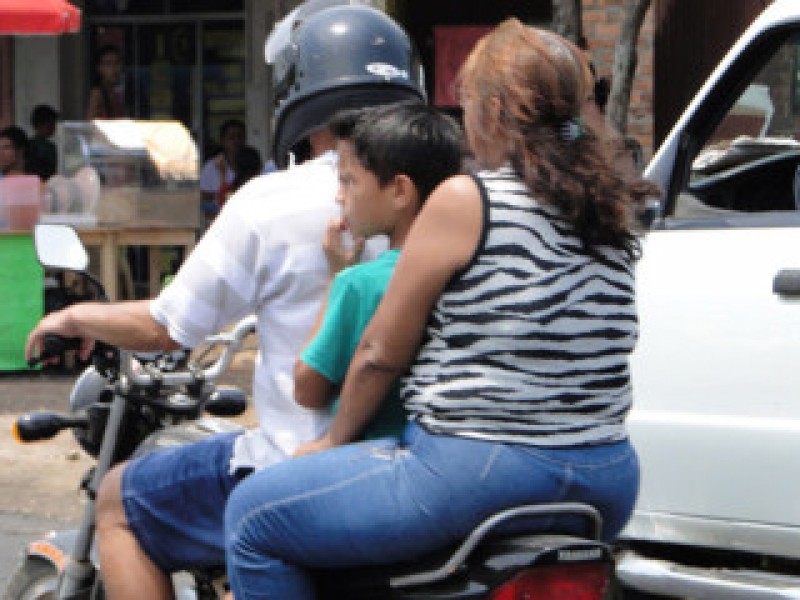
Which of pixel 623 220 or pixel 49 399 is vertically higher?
pixel 623 220

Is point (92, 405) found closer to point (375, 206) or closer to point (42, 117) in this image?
point (375, 206)

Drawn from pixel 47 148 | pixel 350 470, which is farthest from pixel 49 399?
pixel 350 470

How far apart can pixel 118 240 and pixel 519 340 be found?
9.06 metres

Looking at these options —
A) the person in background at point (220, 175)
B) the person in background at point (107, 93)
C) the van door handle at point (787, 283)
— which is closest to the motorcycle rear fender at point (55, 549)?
the van door handle at point (787, 283)

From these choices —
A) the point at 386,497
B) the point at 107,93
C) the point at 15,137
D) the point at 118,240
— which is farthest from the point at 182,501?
the point at 107,93

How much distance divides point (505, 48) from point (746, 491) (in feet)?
7.43

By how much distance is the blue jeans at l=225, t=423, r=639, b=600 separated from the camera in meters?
2.71

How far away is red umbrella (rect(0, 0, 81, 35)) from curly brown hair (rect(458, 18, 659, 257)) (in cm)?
845

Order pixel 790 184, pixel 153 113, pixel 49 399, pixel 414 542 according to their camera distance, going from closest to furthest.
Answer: pixel 414 542 → pixel 790 184 → pixel 49 399 → pixel 153 113

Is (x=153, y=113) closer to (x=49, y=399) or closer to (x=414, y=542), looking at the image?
(x=49, y=399)

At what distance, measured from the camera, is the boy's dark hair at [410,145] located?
116 inches

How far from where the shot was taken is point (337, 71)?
3.31m

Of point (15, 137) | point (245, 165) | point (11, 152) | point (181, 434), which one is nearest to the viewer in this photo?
point (181, 434)

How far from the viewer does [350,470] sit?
278 centimetres
